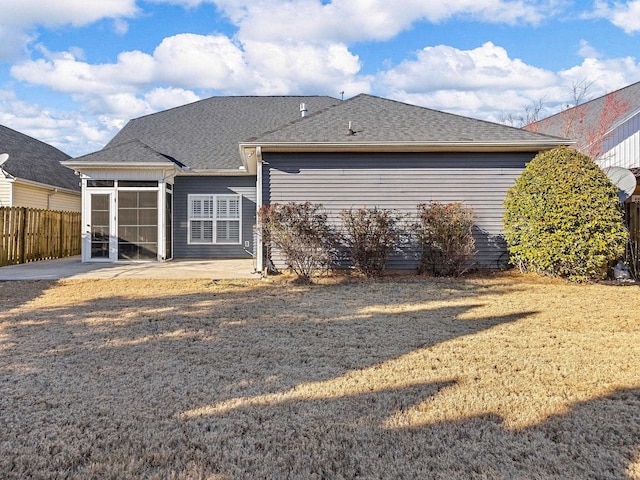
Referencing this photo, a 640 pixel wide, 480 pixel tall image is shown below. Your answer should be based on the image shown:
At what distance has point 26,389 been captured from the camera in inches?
138

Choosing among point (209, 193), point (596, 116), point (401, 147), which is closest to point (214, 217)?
point (209, 193)

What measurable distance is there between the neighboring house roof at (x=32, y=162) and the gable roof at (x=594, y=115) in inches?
733

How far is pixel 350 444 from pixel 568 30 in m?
19.1

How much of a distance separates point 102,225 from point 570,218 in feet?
37.8

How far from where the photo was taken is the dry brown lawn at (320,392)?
8.26ft

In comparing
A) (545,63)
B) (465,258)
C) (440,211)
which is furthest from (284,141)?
Result: (545,63)

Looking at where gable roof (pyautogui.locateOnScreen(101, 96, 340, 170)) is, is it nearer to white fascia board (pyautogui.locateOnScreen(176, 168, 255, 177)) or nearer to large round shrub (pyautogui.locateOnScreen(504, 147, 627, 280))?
white fascia board (pyautogui.locateOnScreen(176, 168, 255, 177))

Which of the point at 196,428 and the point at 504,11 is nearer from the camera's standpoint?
the point at 196,428

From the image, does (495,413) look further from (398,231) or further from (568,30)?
(568,30)

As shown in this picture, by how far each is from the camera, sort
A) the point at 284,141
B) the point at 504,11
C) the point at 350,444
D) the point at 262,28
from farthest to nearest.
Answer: the point at 262,28
the point at 504,11
the point at 284,141
the point at 350,444

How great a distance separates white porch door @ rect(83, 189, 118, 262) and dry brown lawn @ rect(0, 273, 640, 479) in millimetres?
6346

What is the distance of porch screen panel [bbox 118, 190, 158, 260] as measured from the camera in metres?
13.0

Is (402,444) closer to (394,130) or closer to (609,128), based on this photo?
(394,130)

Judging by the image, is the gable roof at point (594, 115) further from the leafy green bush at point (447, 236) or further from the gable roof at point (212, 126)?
the gable roof at point (212, 126)
